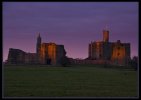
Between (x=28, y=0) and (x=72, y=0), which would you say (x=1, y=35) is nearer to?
(x=28, y=0)

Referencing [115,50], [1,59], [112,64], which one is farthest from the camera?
[115,50]

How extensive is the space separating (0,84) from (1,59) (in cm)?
18

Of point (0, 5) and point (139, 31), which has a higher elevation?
point (0, 5)

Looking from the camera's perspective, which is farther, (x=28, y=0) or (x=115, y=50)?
(x=115, y=50)

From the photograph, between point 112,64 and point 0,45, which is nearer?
point 0,45

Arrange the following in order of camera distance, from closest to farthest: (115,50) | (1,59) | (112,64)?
(1,59), (112,64), (115,50)

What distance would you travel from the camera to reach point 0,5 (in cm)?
254

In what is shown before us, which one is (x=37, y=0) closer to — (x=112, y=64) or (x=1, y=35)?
(x=1, y=35)

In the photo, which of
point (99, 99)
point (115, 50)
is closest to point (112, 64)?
point (115, 50)

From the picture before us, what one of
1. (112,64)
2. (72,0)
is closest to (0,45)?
(72,0)

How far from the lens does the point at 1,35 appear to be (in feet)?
8.34

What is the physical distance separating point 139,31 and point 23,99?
972mm

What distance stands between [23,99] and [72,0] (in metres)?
0.81

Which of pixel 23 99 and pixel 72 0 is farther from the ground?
pixel 72 0
